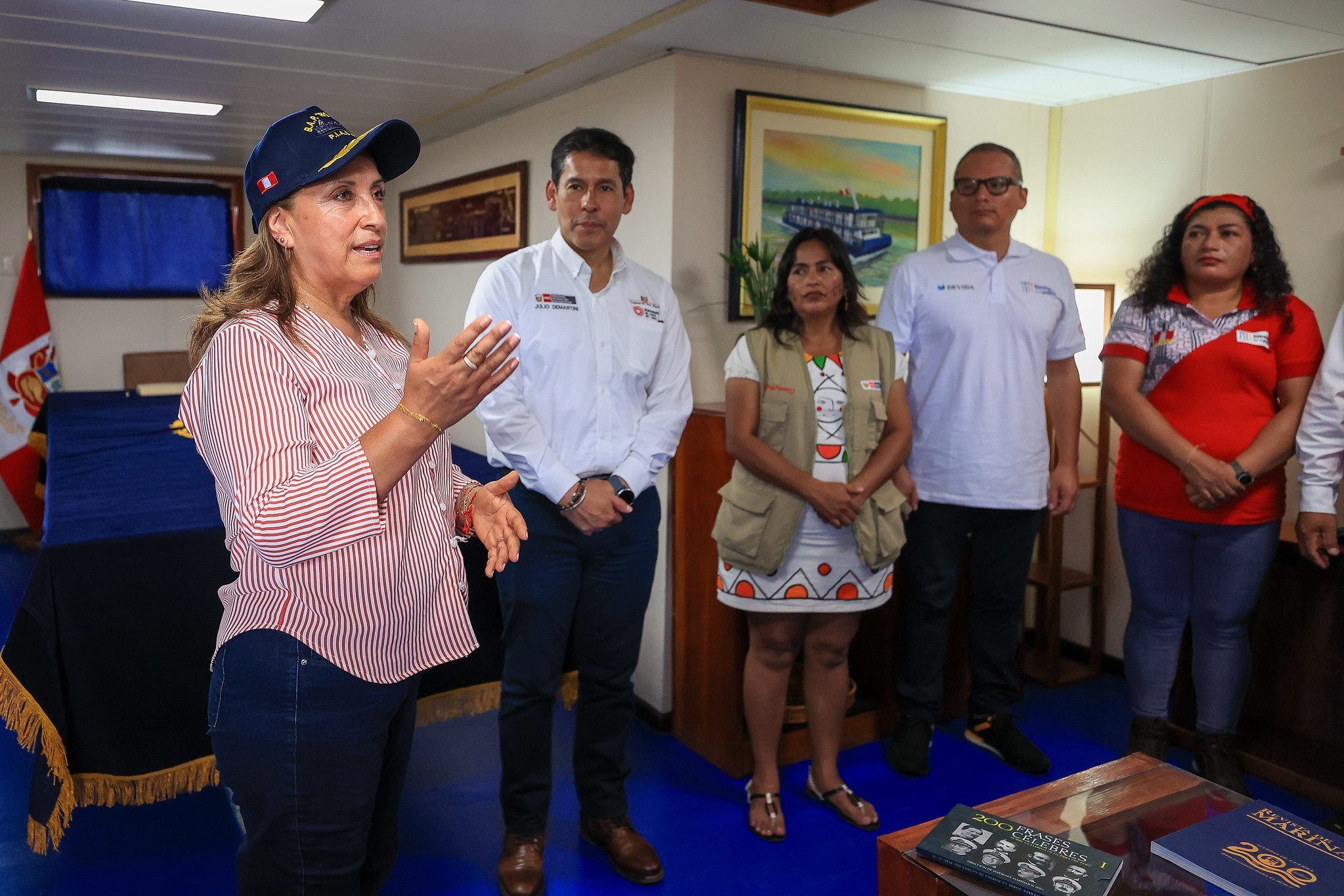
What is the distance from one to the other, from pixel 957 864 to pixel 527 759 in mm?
1175

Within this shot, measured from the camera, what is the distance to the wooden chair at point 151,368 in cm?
600

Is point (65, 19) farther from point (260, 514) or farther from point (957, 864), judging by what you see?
point (957, 864)

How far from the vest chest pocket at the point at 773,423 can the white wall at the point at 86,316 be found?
4472 millimetres

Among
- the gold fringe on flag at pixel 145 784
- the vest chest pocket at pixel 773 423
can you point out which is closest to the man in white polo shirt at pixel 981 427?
the vest chest pocket at pixel 773 423

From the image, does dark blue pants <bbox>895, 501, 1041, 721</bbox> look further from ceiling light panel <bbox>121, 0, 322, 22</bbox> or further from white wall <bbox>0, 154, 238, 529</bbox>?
white wall <bbox>0, 154, 238, 529</bbox>

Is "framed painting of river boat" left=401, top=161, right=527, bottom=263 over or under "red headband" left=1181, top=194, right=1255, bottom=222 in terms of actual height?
over

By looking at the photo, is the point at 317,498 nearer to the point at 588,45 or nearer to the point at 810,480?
the point at 810,480

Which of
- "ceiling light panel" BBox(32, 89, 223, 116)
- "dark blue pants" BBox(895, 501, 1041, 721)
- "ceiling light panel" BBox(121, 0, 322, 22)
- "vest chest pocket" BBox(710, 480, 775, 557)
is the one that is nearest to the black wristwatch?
"vest chest pocket" BBox(710, 480, 775, 557)

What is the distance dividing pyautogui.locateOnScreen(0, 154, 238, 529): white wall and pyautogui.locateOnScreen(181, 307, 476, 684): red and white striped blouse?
4.98m

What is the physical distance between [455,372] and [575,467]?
1.14m

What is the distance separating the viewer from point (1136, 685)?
8.96 ft

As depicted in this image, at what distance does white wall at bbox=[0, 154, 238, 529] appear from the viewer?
18.7 feet

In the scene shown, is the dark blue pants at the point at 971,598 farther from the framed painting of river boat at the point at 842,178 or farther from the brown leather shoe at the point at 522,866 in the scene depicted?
the brown leather shoe at the point at 522,866

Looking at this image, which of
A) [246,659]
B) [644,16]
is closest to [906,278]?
[644,16]
